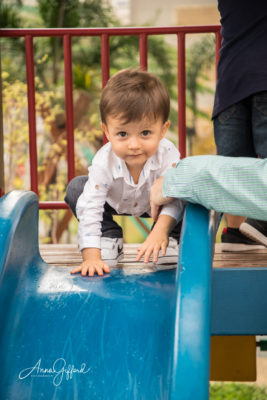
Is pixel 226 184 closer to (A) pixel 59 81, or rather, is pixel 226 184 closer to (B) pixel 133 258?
(B) pixel 133 258

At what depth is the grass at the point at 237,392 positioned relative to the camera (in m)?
7.11

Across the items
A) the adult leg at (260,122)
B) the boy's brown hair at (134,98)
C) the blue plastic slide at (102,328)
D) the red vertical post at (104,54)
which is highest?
the red vertical post at (104,54)

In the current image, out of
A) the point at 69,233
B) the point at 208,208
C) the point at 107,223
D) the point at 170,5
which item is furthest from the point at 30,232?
the point at 170,5

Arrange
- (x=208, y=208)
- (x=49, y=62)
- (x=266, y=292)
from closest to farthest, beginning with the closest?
(x=208, y=208) → (x=266, y=292) → (x=49, y=62)

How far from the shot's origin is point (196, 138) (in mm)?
10945

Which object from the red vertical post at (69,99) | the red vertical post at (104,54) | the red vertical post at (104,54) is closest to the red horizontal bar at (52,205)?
the red vertical post at (69,99)

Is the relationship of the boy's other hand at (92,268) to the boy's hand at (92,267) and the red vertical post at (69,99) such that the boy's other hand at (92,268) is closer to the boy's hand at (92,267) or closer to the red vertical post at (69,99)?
the boy's hand at (92,267)

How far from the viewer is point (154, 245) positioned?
1.38m

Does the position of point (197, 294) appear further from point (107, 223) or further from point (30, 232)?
point (107, 223)

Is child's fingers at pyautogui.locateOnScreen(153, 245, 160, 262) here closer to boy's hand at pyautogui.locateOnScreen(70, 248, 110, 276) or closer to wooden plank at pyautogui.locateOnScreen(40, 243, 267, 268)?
boy's hand at pyautogui.locateOnScreen(70, 248, 110, 276)

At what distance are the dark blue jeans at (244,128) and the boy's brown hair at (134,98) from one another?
39 centimetres

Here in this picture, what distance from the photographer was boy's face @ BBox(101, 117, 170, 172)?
4.82 feet

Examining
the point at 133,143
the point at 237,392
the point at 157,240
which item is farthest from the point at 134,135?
the point at 237,392

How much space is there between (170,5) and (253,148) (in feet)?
41.9
